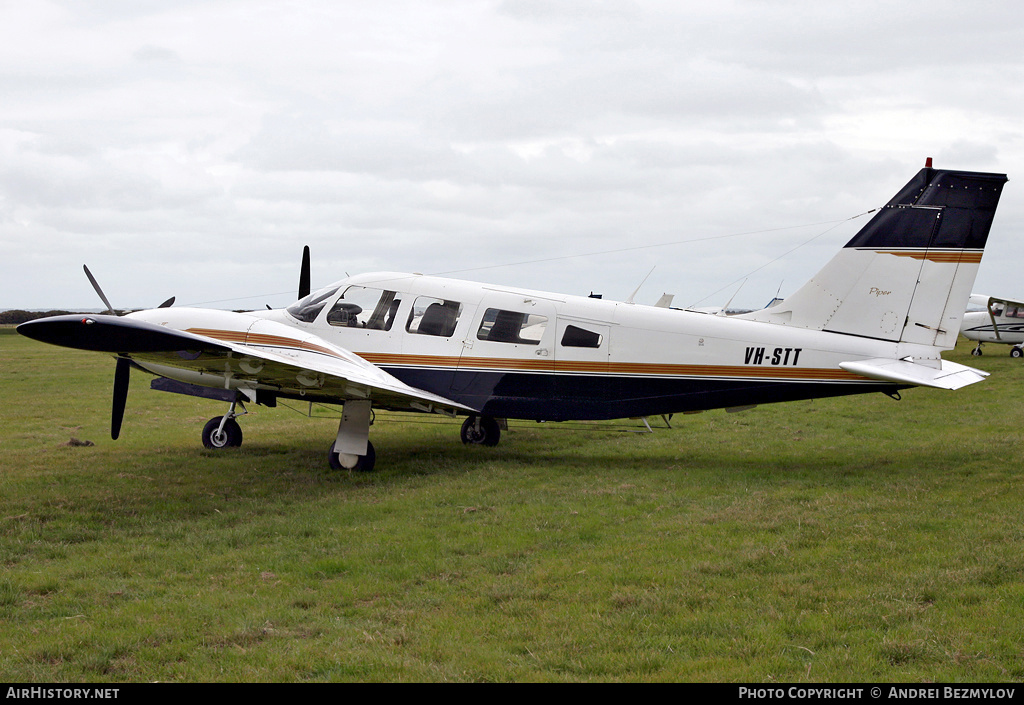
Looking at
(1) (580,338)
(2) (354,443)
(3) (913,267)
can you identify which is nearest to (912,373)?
(3) (913,267)

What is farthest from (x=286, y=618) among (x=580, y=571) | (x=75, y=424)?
(x=75, y=424)

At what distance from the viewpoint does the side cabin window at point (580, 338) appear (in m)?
12.2

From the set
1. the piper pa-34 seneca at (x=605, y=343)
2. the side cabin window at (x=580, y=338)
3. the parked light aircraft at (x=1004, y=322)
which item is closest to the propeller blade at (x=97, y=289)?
the piper pa-34 seneca at (x=605, y=343)

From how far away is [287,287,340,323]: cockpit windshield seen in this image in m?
13.4

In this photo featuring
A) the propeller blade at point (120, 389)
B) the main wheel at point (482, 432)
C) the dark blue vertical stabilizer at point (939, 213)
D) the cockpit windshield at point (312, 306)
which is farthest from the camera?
the main wheel at point (482, 432)

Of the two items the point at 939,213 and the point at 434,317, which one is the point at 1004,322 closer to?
the point at 939,213

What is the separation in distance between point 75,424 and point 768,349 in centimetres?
1382

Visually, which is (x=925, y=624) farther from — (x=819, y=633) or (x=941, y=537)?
(x=941, y=537)

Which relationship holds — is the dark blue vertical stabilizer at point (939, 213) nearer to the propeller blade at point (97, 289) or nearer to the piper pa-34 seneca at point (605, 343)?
the piper pa-34 seneca at point (605, 343)

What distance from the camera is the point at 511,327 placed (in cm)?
1251

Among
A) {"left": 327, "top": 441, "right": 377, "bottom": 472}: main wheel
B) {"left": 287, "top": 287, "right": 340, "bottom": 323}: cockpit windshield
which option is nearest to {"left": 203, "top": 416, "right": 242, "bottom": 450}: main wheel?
{"left": 287, "top": 287, "right": 340, "bottom": 323}: cockpit windshield

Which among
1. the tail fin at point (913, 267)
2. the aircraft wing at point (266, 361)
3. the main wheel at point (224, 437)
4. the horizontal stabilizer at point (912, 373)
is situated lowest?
the main wheel at point (224, 437)

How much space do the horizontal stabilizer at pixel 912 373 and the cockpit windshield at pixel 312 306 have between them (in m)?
7.90

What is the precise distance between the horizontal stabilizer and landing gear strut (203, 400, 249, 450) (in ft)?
31.4
